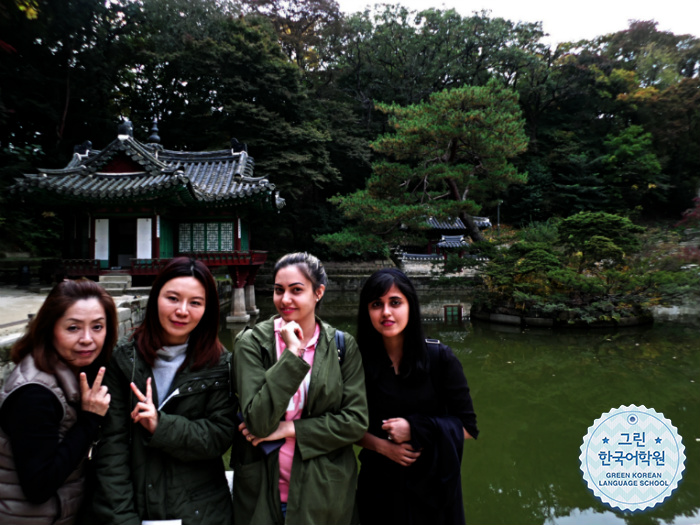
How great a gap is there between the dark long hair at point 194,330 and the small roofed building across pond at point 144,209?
8.07 meters

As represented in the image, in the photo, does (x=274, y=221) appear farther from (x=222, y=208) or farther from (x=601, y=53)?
(x=601, y=53)

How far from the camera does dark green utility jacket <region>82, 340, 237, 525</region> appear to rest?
4.21 feet

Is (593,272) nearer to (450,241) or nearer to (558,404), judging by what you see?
(558,404)

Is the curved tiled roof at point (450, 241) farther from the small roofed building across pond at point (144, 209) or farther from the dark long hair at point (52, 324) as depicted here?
the dark long hair at point (52, 324)

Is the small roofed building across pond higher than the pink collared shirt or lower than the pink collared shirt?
higher

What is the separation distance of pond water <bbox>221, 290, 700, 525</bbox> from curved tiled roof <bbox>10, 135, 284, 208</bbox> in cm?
358

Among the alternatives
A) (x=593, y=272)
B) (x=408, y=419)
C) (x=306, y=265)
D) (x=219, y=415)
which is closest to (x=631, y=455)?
(x=408, y=419)

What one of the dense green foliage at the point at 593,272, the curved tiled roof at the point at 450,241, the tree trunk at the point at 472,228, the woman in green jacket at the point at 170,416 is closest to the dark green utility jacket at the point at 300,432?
the woman in green jacket at the point at 170,416

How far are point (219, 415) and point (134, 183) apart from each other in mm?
9549

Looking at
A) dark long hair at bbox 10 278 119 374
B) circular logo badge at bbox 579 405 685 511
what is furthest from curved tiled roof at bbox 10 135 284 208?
circular logo badge at bbox 579 405 685 511

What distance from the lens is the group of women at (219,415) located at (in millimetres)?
1240

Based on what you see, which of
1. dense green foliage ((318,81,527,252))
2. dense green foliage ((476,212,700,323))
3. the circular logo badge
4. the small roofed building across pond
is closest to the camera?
the circular logo badge

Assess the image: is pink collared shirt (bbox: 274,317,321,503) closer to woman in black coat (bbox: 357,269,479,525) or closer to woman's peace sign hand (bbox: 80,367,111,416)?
woman in black coat (bbox: 357,269,479,525)

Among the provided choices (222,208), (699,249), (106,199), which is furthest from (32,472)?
(699,249)
